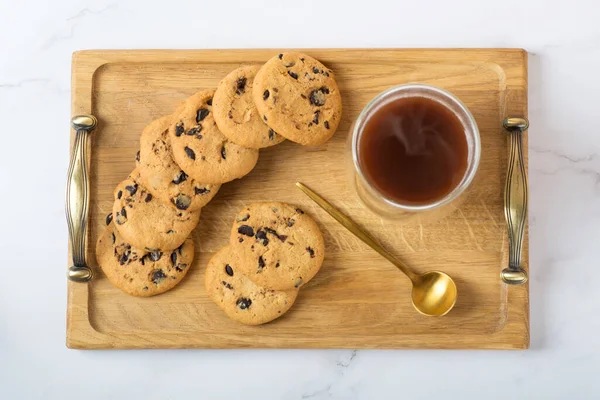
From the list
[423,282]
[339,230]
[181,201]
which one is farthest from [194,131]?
[423,282]

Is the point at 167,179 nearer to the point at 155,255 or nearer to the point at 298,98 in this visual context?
the point at 155,255

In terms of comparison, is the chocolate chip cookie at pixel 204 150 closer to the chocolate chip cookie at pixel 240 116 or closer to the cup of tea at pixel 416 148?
the chocolate chip cookie at pixel 240 116

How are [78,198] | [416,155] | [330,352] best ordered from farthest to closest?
1. [330,352]
2. [78,198]
3. [416,155]

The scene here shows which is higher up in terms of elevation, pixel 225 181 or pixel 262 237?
pixel 225 181

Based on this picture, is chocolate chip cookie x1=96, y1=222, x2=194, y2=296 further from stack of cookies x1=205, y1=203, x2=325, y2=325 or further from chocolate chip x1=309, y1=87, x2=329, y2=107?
chocolate chip x1=309, y1=87, x2=329, y2=107

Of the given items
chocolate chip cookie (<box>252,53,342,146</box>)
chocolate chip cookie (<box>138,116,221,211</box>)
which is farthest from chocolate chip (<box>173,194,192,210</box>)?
chocolate chip cookie (<box>252,53,342,146</box>)
